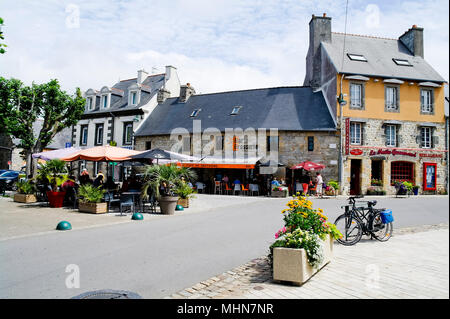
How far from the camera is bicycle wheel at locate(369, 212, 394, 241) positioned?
6602 mm

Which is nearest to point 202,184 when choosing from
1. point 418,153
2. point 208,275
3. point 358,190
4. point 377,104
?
point 358,190

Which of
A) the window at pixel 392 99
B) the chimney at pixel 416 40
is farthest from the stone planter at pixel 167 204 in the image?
the chimney at pixel 416 40

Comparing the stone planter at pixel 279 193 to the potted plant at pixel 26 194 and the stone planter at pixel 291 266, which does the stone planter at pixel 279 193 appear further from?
the stone planter at pixel 291 266

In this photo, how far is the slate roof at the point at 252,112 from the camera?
22547 millimetres

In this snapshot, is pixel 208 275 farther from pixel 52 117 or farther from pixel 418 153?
pixel 418 153


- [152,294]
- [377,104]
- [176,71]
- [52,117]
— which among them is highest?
[176,71]

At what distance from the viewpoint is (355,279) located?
4.20m

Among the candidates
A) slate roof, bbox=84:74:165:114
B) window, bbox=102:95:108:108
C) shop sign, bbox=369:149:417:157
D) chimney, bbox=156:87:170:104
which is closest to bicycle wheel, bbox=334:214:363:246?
shop sign, bbox=369:149:417:157

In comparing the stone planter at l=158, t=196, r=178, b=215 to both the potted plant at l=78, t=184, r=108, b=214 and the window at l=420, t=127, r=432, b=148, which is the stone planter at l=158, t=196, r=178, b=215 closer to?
the potted plant at l=78, t=184, r=108, b=214

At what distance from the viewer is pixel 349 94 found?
877 inches

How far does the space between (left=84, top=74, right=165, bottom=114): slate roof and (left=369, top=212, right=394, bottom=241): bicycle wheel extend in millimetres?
25391

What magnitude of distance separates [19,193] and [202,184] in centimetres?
1155

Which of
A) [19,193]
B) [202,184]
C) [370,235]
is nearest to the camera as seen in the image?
[370,235]

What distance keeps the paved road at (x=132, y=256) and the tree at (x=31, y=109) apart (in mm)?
15990
